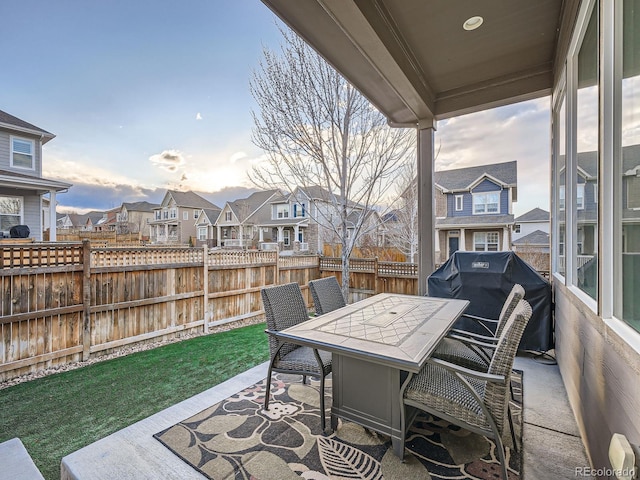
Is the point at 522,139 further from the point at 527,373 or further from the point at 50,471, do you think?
the point at 50,471

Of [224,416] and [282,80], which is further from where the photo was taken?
[282,80]

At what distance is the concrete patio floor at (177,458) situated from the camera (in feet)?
5.55

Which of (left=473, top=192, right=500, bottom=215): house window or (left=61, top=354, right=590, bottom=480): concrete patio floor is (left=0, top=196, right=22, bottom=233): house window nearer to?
(left=61, top=354, right=590, bottom=480): concrete patio floor

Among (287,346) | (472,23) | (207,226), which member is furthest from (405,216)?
(207,226)

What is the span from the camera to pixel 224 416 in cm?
227

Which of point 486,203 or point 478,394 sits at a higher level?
point 486,203

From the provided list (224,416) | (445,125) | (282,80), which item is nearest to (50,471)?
(224,416)

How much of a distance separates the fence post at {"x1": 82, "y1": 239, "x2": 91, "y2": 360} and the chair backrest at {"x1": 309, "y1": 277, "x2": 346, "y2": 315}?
3.01 meters

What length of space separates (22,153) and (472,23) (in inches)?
407

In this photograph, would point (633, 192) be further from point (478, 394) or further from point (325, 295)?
point (325, 295)

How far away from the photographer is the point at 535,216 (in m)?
4.53

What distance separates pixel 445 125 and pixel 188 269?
5.30m

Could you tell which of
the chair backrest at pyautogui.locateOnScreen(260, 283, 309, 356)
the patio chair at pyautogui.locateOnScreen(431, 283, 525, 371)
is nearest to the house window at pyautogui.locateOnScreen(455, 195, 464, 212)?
the patio chair at pyautogui.locateOnScreen(431, 283, 525, 371)

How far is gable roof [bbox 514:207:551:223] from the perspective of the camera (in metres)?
4.22
